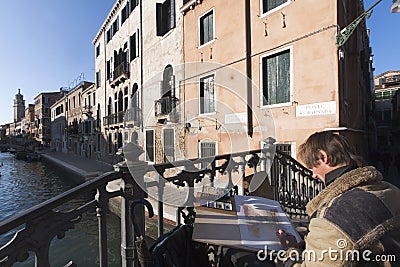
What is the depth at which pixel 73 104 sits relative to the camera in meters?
32.3

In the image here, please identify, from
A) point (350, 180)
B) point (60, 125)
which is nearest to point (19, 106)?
point (60, 125)

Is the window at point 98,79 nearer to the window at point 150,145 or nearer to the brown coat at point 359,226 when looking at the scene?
the window at point 150,145

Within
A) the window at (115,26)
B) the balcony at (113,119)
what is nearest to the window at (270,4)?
the balcony at (113,119)

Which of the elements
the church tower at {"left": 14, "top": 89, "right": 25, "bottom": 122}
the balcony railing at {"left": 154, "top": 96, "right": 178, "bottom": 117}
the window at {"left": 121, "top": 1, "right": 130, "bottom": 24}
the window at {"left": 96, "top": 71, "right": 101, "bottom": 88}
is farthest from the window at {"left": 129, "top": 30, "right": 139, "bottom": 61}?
the church tower at {"left": 14, "top": 89, "right": 25, "bottom": 122}

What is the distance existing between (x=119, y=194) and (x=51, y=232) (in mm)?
593

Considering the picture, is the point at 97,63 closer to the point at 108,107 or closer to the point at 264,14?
the point at 108,107

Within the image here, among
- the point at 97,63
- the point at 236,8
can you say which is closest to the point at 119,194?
the point at 236,8

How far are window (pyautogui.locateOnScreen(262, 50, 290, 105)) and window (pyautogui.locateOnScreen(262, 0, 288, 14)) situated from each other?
4.69 ft

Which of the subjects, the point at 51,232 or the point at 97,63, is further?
the point at 97,63

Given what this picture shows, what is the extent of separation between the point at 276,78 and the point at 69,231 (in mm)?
10414

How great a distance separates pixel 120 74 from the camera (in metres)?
17.8

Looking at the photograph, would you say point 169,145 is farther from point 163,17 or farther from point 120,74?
point 120,74

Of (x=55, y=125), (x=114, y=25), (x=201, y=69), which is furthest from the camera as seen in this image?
(x=55, y=125)

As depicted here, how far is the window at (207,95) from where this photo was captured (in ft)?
31.2
